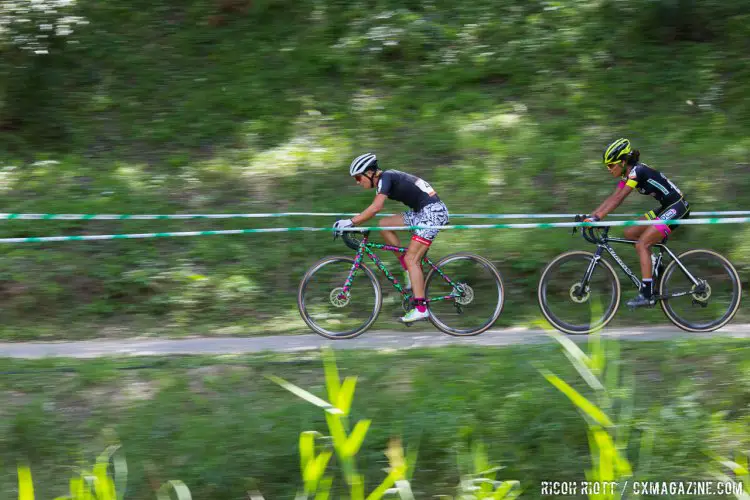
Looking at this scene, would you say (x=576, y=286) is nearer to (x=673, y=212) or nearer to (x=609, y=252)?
(x=609, y=252)

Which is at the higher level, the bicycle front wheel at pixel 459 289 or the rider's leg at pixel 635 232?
the rider's leg at pixel 635 232

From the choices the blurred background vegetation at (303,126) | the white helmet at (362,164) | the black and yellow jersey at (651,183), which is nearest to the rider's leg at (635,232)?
the black and yellow jersey at (651,183)

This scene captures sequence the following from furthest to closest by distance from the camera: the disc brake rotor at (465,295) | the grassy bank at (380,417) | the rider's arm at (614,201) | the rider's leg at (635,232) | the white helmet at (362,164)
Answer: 1. the disc brake rotor at (465,295)
2. the rider's leg at (635,232)
3. the rider's arm at (614,201)
4. the white helmet at (362,164)
5. the grassy bank at (380,417)

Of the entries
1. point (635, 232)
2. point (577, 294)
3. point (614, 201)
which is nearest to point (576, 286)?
point (577, 294)

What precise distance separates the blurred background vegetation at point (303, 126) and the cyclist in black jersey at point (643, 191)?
4.00 feet

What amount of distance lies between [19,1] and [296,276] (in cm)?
566

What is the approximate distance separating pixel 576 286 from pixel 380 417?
9.01 feet

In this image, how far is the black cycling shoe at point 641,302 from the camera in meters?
8.48

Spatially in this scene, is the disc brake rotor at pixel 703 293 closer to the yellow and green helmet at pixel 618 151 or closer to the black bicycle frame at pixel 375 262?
the yellow and green helmet at pixel 618 151

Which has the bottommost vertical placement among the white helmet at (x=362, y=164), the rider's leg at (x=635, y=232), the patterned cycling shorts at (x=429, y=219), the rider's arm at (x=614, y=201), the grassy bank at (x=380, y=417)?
the grassy bank at (x=380, y=417)

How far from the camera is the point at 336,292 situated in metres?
8.52

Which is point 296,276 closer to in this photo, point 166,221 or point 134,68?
point 166,221

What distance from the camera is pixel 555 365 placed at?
7309 mm

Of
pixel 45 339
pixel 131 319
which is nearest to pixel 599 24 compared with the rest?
pixel 131 319
